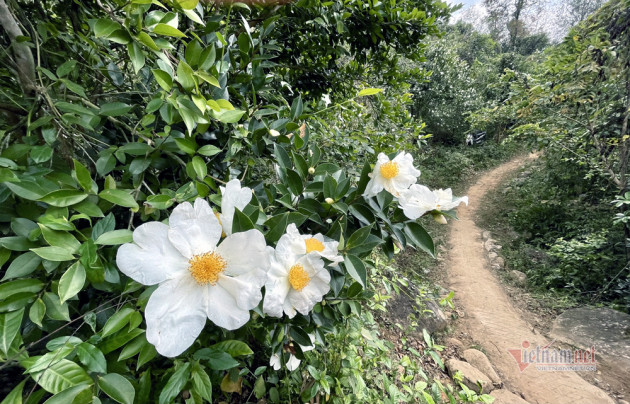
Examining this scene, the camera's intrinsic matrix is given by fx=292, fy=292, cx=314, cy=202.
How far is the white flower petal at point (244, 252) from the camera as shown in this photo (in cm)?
49

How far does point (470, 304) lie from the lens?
386 centimetres

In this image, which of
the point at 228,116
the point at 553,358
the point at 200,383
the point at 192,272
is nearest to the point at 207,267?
the point at 192,272

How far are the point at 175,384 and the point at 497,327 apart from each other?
3.96 m

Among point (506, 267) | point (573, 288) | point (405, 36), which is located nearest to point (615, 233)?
point (573, 288)

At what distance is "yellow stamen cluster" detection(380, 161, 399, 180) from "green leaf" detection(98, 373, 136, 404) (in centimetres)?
65

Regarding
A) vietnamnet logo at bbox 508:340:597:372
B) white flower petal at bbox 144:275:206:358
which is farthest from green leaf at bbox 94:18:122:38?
vietnamnet logo at bbox 508:340:597:372

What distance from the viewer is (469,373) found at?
2.43m

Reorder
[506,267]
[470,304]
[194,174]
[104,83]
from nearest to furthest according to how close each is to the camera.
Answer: [194,174], [104,83], [470,304], [506,267]

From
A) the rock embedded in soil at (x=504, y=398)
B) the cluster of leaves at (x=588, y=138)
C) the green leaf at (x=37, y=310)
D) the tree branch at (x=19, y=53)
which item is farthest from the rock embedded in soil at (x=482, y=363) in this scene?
the tree branch at (x=19, y=53)

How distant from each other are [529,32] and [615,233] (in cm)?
1896

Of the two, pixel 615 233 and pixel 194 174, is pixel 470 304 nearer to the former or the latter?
pixel 615 233

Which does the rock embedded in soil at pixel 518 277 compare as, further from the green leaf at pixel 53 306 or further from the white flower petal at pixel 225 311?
the green leaf at pixel 53 306

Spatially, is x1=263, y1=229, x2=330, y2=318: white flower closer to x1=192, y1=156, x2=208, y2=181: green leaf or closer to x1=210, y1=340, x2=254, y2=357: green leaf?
x1=210, y1=340, x2=254, y2=357: green leaf

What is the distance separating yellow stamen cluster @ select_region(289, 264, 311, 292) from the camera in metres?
0.61
